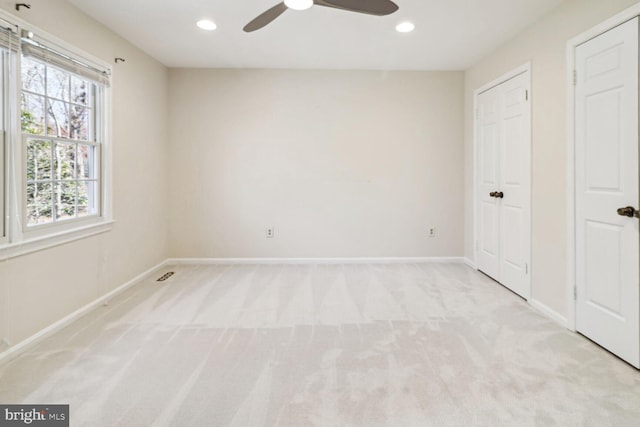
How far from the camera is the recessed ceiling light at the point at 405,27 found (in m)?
3.18

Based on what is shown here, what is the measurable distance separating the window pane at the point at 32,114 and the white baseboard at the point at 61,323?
4.54 ft

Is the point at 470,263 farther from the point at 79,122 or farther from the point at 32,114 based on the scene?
the point at 32,114

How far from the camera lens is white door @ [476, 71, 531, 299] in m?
3.28

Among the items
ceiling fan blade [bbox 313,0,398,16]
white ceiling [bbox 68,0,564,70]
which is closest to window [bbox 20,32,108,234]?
white ceiling [bbox 68,0,564,70]

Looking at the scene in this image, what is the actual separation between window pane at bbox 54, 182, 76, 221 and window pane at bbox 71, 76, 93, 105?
708 mm

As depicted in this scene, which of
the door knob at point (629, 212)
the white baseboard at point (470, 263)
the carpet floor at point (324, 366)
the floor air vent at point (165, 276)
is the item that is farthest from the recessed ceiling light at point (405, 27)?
the floor air vent at point (165, 276)

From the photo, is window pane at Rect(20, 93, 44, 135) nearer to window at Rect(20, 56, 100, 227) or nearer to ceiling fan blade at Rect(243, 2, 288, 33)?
window at Rect(20, 56, 100, 227)

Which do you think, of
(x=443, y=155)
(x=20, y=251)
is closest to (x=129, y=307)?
(x=20, y=251)

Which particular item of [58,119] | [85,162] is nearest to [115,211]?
[85,162]

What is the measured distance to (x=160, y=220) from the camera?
174 inches

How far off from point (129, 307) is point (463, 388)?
271 centimetres

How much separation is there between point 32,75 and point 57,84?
0.27 meters

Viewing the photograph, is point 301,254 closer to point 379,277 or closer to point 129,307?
point 379,277

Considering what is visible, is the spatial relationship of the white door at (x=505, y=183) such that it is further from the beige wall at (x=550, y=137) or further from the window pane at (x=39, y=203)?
the window pane at (x=39, y=203)
